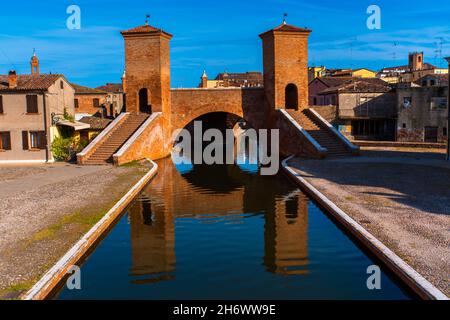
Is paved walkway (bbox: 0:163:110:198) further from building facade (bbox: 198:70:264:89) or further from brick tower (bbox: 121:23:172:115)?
building facade (bbox: 198:70:264:89)

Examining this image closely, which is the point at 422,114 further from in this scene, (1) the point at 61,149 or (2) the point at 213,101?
(1) the point at 61,149

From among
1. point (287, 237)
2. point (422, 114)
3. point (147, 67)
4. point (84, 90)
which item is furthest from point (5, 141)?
point (422, 114)

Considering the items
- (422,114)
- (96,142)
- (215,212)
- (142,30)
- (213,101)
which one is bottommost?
(215,212)

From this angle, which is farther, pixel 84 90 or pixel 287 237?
pixel 84 90

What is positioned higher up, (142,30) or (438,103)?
(142,30)

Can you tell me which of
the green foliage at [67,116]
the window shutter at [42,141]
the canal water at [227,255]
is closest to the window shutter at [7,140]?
the window shutter at [42,141]

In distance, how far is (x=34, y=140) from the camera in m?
29.8

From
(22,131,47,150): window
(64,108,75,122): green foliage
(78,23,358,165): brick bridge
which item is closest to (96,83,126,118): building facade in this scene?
(78,23,358,165): brick bridge

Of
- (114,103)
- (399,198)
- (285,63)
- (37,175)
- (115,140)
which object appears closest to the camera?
(399,198)

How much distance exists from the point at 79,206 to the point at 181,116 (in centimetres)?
2195

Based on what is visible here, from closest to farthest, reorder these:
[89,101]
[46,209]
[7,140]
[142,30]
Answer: [46,209] → [7,140] → [142,30] → [89,101]

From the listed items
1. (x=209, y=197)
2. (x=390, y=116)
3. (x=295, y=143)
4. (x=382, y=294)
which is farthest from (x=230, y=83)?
(x=382, y=294)

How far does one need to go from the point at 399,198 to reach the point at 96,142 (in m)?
19.7

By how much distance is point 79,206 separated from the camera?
1563cm
